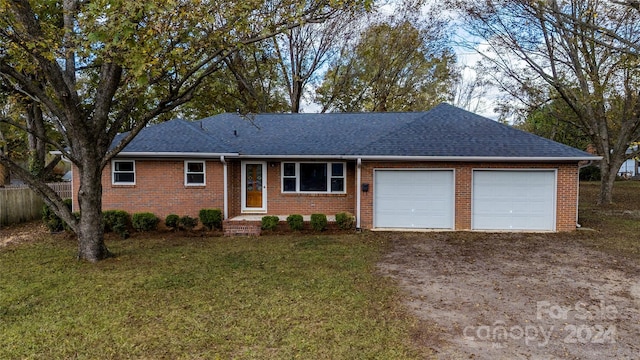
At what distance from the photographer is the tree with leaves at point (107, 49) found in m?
5.97

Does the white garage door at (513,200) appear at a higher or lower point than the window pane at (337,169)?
lower

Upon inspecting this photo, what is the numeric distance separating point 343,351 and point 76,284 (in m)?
5.14

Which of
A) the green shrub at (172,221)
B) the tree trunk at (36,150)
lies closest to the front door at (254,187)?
the green shrub at (172,221)

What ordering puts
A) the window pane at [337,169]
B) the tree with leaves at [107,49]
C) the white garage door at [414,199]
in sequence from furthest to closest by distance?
the window pane at [337,169]
the white garage door at [414,199]
the tree with leaves at [107,49]

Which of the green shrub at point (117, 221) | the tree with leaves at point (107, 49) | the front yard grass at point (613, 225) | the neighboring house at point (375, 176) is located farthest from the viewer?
the neighboring house at point (375, 176)

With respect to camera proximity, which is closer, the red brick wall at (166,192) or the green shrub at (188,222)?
the green shrub at (188,222)

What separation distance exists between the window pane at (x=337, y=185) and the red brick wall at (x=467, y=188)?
4.52 feet

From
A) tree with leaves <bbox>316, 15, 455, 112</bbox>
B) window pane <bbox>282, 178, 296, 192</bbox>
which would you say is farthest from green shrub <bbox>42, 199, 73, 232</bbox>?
tree with leaves <bbox>316, 15, 455, 112</bbox>

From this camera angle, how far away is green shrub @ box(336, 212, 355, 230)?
11.3 meters

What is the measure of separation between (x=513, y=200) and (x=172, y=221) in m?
10.8

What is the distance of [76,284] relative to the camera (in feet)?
20.7

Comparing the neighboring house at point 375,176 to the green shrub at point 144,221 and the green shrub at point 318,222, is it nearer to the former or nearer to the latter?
the green shrub at point 144,221

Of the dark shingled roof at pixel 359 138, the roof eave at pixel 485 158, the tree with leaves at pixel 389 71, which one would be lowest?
the roof eave at pixel 485 158

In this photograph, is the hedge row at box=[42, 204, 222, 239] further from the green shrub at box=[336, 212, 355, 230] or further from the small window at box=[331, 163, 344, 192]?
the small window at box=[331, 163, 344, 192]
